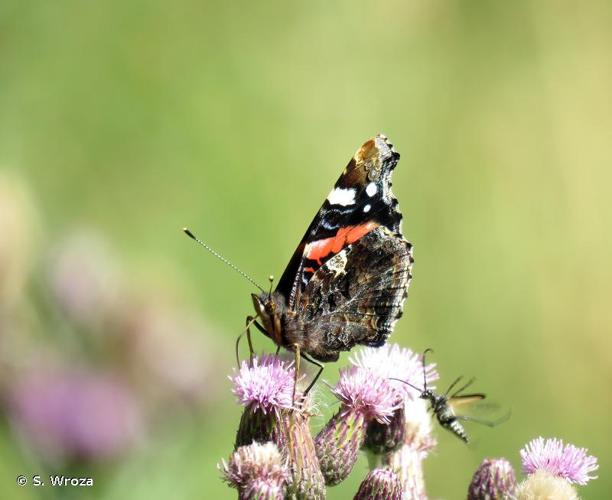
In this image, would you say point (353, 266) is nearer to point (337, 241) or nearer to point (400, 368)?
point (337, 241)

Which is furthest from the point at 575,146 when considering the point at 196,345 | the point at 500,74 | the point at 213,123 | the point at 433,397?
the point at 433,397

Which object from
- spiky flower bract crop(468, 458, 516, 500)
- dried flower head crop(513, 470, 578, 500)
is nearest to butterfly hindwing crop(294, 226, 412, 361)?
spiky flower bract crop(468, 458, 516, 500)

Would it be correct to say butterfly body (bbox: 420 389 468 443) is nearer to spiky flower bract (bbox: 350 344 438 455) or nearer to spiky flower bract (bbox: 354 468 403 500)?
spiky flower bract (bbox: 350 344 438 455)

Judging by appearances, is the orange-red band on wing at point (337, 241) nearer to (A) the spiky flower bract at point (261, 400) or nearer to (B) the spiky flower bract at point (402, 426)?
(B) the spiky flower bract at point (402, 426)

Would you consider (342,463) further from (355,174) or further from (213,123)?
(213,123)

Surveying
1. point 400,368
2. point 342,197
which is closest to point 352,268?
point 342,197

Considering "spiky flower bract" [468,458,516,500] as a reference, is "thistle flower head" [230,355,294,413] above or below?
above
